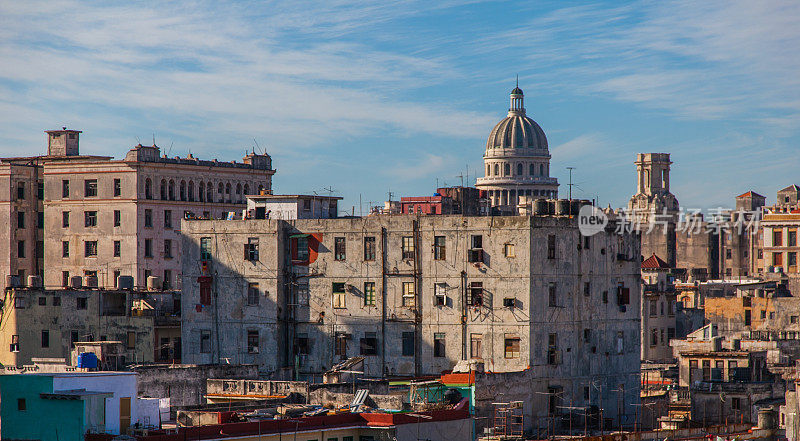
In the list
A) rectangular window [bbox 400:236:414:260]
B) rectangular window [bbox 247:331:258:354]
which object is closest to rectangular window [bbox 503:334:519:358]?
rectangular window [bbox 400:236:414:260]

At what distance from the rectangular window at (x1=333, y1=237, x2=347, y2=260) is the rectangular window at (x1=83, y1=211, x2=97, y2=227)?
40.0 meters

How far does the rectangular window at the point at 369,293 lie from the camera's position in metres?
88.3

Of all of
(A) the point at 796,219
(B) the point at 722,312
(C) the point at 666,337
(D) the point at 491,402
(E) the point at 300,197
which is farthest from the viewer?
(A) the point at 796,219

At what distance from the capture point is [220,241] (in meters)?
91.9

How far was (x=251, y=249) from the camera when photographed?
298ft

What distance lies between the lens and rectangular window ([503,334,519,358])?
8394 cm

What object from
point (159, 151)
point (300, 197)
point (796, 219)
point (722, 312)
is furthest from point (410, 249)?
point (796, 219)

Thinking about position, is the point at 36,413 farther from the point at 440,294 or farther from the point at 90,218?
the point at 90,218

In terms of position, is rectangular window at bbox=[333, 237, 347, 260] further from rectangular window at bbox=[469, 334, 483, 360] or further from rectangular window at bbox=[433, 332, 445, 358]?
rectangular window at bbox=[469, 334, 483, 360]

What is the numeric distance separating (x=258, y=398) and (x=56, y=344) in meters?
33.0

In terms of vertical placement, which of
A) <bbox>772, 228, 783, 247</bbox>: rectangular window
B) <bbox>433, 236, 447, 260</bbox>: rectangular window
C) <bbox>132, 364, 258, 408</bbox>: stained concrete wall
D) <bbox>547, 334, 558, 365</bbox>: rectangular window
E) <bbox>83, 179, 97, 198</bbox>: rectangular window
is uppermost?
<bbox>83, 179, 97, 198</bbox>: rectangular window

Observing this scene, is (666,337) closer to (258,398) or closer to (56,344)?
(56,344)

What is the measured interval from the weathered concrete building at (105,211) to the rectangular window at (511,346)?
133 ft

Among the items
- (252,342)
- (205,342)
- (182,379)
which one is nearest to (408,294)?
(252,342)
